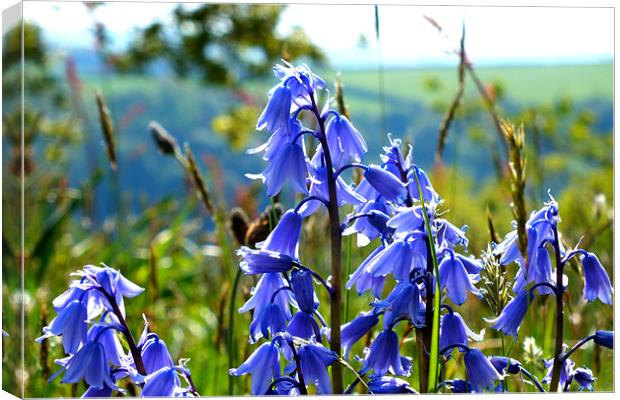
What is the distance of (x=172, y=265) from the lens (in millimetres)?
3332

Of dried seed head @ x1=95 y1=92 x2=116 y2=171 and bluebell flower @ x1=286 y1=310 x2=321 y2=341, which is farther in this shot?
dried seed head @ x1=95 y1=92 x2=116 y2=171

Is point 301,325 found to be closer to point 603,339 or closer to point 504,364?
point 504,364

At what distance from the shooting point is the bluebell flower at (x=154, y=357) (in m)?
1.15

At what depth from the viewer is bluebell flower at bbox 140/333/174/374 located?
115 centimetres

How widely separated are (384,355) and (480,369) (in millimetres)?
120

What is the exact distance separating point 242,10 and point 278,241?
6088 mm

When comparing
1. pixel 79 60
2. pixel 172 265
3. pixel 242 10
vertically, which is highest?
pixel 242 10

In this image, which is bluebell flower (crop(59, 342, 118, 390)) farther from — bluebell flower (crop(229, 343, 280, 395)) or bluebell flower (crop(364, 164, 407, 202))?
bluebell flower (crop(364, 164, 407, 202))

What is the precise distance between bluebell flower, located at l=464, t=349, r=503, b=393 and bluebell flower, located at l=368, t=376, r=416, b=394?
8 cm

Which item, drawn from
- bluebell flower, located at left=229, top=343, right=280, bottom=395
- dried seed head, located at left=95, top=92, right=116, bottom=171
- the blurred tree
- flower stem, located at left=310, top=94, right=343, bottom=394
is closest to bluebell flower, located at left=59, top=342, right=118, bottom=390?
bluebell flower, located at left=229, top=343, right=280, bottom=395

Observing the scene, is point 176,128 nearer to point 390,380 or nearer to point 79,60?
point 79,60

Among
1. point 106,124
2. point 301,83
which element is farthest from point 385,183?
point 106,124

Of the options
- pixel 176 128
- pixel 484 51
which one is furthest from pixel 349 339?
pixel 176 128

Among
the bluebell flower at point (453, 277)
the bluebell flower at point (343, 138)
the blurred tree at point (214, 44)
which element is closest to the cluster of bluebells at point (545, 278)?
the bluebell flower at point (453, 277)
